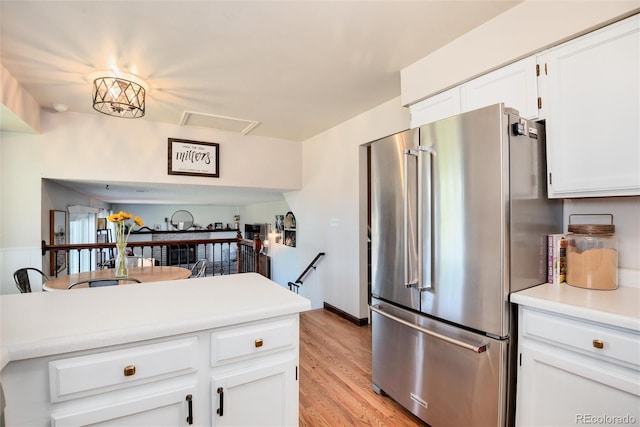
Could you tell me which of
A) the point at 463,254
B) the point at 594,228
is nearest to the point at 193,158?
the point at 463,254

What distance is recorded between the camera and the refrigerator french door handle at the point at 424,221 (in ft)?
5.81

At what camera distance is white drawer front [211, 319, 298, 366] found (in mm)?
1070

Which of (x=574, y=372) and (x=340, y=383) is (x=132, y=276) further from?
(x=574, y=372)

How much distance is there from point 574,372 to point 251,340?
1.37 m

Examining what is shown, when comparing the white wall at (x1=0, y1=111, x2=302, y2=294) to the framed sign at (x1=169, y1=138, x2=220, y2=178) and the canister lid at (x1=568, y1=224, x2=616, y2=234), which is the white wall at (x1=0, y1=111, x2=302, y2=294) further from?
the canister lid at (x1=568, y1=224, x2=616, y2=234)

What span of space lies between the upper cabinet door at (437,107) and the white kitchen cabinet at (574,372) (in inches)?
53.6

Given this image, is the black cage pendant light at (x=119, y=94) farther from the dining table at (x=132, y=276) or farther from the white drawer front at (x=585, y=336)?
the white drawer front at (x=585, y=336)

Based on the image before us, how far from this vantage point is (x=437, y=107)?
2.22m

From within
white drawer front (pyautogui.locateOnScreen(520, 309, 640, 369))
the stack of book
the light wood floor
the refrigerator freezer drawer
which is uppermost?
the stack of book

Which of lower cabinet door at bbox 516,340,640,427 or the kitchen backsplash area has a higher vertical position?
the kitchen backsplash area

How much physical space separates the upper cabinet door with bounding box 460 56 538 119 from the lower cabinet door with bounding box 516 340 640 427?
1237 millimetres

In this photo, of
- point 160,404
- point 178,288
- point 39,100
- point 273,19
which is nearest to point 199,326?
Answer: point 160,404

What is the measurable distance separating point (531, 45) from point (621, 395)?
1.72m

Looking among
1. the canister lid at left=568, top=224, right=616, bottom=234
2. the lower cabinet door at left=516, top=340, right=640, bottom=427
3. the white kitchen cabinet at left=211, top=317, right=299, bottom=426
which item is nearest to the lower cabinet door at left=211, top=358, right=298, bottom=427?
the white kitchen cabinet at left=211, top=317, right=299, bottom=426
